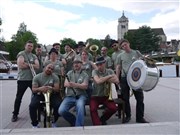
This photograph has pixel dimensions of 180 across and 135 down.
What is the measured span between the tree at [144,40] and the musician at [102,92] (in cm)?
9404

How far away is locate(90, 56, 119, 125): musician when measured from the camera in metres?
6.48

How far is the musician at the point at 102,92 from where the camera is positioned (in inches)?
255

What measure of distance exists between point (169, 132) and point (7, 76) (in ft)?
65.0

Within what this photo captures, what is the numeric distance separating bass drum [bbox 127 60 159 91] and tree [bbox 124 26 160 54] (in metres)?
94.0

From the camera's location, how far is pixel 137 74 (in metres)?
6.51

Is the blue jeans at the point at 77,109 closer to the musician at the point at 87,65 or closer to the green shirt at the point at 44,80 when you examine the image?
the green shirt at the point at 44,80

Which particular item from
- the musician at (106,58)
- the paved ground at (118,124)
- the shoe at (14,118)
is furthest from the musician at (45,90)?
the musician at (106,58)

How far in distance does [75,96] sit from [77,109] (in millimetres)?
415

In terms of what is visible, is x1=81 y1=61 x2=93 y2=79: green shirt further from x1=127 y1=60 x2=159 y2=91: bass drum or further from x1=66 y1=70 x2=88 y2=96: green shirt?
x1=127 y1=60 x2=159 y2=91: bass drum

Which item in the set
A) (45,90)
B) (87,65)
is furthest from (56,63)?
(45,90)

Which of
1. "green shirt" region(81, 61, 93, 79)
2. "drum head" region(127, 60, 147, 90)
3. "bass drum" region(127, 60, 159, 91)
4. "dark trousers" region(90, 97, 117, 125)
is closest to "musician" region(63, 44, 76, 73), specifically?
"green shirt" region(81, 61, 93, 79)

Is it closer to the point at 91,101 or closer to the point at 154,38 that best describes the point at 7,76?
the point at 91,101

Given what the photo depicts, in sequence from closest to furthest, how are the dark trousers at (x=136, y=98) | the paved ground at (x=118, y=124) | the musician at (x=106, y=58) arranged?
the paved ground at (x=118, y=124) < the dark trousers at (x=136, y=98) < the musician at (x=106, y=58)

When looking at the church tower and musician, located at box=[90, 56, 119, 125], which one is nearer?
musician, located at box=[90, 56, 119, 125]
